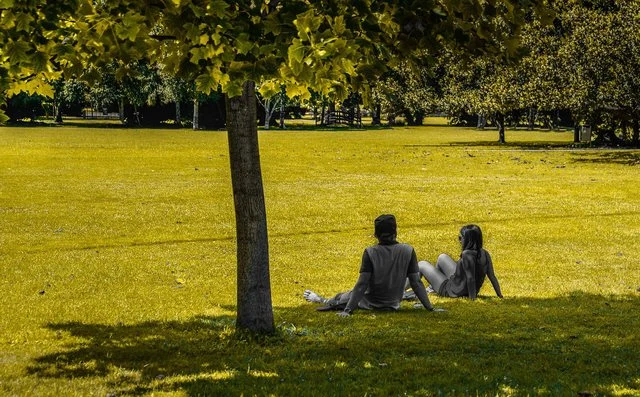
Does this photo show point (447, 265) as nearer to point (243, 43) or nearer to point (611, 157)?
point (243, 43)

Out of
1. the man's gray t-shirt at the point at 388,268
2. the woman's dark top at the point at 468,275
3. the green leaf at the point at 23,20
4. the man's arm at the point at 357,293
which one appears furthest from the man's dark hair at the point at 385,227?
the green leaf at the point at 23,20

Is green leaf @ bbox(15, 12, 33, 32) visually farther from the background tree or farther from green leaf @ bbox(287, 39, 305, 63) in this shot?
green leaf @ bbox(287, 39, 305, 63)

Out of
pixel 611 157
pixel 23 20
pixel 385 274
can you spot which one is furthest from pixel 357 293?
pixel 611 157

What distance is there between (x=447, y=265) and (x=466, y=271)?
77 cm

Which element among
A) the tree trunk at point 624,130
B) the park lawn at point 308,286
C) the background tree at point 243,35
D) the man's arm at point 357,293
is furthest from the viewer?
the tree trunk at point 624,130

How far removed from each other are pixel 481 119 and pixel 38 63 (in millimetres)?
95437

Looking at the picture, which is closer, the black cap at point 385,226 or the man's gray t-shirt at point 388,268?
the black cap at point 385,226

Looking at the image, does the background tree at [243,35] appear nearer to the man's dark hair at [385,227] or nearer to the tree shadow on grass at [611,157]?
the man's dark hair at [385,227]

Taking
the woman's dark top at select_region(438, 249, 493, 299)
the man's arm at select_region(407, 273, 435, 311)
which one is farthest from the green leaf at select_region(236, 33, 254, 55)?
the woman's dark top at select_region(438, 249, 493, 299)

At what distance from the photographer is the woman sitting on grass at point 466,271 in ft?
34.6

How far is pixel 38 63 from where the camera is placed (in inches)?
223

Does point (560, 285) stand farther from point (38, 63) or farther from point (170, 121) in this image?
point (170, 121)

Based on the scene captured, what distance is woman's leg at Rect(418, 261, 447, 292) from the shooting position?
37.7 ft

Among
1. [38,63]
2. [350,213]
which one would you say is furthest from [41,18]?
[350,213]
